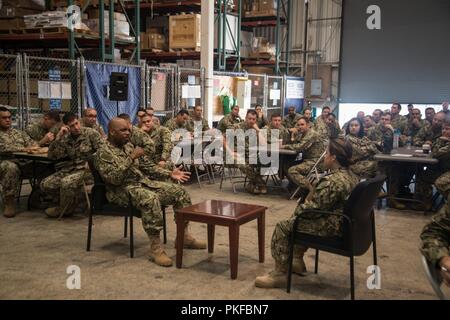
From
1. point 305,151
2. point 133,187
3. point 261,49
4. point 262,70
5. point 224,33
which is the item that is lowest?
point 133,187

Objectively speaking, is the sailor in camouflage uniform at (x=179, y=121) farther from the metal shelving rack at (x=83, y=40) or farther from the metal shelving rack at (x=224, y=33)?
the metal shelving rack at (x=224, y=33)

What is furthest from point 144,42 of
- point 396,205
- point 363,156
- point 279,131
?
point 396,205

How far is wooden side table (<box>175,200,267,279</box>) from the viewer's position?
4.11m

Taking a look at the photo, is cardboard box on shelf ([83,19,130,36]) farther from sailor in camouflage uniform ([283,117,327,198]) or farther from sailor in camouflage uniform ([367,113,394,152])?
sailor in camouflage uniform ([367,113,394,152])

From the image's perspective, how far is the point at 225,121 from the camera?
9.77 m

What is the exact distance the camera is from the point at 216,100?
1130 centimetres

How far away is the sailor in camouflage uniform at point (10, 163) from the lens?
251 inches

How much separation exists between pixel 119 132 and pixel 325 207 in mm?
2280

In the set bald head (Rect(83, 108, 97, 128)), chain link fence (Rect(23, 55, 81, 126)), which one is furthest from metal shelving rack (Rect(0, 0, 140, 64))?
bald head (Rect(83, 108, 97, 128))

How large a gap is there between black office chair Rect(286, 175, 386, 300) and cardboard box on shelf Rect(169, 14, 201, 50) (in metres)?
8.16

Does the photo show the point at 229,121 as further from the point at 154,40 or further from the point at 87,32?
Answer: the point at 154,40

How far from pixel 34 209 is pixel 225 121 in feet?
14.5

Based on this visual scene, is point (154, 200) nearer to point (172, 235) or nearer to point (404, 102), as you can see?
point (172, 235)
